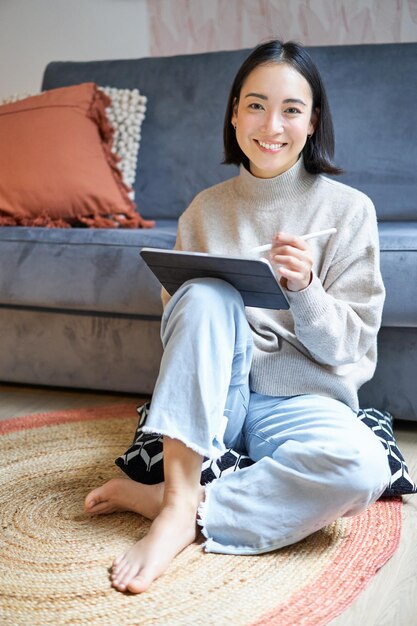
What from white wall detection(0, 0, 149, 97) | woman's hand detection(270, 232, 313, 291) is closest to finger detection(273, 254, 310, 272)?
woman's hand detection(270, 232, 313, 291)

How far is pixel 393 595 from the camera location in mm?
1048

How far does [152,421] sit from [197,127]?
1294 millimetres

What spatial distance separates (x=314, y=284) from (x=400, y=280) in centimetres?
40

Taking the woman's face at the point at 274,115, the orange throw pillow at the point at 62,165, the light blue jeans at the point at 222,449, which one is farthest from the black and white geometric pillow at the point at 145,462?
the orange throw pillow at the point at 62,165

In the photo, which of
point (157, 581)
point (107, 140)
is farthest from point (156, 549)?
point (107, 140)

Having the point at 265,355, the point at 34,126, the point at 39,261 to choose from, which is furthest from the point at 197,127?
the point at 265,355

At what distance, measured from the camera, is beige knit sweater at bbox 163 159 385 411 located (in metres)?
1.25

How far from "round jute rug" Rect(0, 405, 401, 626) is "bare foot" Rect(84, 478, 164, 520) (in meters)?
0.02

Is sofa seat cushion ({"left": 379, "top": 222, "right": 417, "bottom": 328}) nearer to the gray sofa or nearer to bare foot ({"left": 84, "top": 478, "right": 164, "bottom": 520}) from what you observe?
the gray sofa

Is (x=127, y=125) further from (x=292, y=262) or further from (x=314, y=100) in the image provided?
(x=292, y=262)

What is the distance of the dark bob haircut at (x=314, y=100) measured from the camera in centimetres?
135

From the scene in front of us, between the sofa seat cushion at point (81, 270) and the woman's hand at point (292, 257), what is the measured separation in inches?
22.4

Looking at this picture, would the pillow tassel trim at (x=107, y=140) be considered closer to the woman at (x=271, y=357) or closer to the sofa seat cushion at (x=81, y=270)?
the sofa seat cushion at (x=81, y=270)

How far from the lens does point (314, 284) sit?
1.20m
